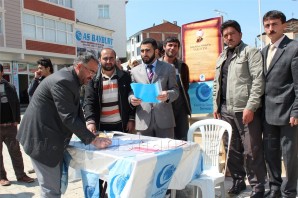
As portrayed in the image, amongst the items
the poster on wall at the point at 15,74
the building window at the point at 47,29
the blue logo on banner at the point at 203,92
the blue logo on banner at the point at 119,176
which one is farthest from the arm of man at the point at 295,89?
the building window at the point at 47,29

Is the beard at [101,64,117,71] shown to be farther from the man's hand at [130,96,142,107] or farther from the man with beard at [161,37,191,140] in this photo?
the man with beard at [161,37,191,140]

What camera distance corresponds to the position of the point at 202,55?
5430 millimetres

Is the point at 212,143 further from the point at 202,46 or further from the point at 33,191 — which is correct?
the point at 33,191

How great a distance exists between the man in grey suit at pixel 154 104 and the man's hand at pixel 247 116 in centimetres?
76

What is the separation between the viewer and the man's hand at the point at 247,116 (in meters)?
3.42

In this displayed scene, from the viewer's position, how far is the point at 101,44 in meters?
28.8

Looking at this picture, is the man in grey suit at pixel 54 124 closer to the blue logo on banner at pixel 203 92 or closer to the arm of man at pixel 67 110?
the arm of man at pixel 67 110

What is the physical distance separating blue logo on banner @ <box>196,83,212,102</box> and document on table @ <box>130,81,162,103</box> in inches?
90.7

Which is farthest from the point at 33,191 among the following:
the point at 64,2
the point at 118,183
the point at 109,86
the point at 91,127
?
the point at 64,2

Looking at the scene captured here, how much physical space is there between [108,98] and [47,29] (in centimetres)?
2123

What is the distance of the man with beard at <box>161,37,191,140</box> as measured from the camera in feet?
14.2

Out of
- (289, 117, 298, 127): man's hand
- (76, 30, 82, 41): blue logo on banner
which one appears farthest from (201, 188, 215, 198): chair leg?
(76, 30, 82, 41): blue logo on banner

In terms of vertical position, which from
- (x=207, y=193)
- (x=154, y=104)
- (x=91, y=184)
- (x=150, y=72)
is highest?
(x=150, y=72)

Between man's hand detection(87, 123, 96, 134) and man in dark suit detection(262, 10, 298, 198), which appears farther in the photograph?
man's hand detection(87, 123, 96, 134)
